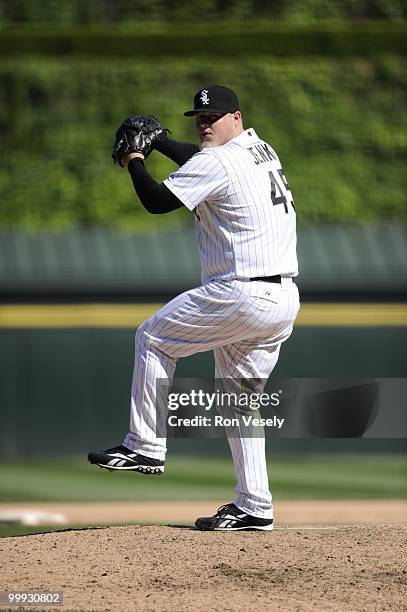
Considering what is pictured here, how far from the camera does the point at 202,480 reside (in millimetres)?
9398

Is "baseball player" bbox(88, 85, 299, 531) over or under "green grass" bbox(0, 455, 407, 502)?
over

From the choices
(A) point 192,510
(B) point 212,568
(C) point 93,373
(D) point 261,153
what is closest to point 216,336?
(D) point 261,153

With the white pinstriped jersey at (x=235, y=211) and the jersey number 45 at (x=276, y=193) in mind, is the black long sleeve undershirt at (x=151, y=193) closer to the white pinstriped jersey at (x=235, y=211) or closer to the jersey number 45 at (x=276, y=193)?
the white pinstriped jersey at (x=235, y=211)

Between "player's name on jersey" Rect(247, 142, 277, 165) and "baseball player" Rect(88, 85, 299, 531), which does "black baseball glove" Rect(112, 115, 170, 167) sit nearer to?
"baseball player" Rect(88, 85, 299, 531)

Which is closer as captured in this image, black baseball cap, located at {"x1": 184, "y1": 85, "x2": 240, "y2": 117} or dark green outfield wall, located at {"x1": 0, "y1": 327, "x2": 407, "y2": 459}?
black baseball cap, located at {"x1": 184, "y1": 85, "x2": 240, "y2": 117}

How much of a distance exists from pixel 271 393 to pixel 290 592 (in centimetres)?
95

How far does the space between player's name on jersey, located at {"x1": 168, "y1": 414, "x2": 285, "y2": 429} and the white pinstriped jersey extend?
55 centimetres

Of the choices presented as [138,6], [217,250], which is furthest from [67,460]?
[138,6]

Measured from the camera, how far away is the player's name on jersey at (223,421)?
4.38m

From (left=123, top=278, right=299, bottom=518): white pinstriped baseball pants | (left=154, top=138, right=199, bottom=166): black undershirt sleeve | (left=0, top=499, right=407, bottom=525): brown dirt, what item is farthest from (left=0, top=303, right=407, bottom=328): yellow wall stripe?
(left=123, top=278, right=299, bottom=518): white pinstriped baseball pants

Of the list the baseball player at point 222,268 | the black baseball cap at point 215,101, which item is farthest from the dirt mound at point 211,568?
the black baseball cap at point 215,101

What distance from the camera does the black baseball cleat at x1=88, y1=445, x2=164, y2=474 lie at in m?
4.12

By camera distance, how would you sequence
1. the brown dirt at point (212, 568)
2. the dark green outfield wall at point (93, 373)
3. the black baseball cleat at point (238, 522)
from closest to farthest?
the brown dirt at point (212, 568) → the black baseball cleat at point (238, 522) → the dark green outfield wall at point (93, 373)

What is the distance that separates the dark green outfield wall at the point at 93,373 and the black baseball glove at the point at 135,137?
19.3 ft
